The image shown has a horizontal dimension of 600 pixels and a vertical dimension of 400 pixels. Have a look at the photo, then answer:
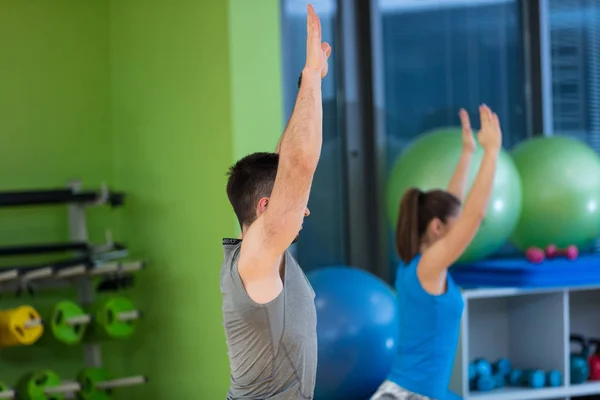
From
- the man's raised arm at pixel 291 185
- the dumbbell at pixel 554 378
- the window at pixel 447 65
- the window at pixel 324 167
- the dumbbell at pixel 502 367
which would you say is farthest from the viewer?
the window at pixel 447 65

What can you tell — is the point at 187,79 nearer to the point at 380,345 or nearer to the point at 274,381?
the point at 380,345

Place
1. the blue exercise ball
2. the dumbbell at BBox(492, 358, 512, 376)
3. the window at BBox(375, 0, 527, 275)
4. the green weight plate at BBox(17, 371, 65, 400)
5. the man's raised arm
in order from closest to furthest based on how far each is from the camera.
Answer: the man's raised arm, the blue exercise ball, the green weight plate at BBox(17, 371, 65, 400), the dumbbell at BBox(492, 358, 512, 376), the window at BBox(375, 0, 527, 275)

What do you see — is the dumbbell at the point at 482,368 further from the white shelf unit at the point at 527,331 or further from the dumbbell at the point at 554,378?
the dumbbell at the point at 554,378

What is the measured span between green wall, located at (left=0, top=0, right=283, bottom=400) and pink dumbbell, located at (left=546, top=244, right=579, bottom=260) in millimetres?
1368

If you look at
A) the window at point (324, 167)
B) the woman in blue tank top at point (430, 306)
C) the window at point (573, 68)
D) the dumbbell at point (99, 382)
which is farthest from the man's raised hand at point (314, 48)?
the window at point (573, 68)

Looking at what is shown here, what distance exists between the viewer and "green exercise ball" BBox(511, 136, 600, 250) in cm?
412

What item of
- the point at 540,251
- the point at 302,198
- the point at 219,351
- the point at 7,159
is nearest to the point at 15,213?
the point at 7,159

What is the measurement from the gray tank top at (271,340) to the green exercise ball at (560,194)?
2.45 meters

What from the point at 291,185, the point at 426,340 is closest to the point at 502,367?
the point at 426,340

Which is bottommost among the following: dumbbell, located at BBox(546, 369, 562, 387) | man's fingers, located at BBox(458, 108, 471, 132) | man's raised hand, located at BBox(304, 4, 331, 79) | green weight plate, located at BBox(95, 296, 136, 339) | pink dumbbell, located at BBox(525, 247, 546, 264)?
dumbbell, located at BBox(546, 369, 562, 387)

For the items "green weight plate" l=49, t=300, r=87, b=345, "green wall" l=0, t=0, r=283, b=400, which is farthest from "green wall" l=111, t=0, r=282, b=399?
"green weight plate" l=49, t=300, r=87, b=345

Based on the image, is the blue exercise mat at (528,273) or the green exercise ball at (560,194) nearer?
the blue exercise mat at (528,273)

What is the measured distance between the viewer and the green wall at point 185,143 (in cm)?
375

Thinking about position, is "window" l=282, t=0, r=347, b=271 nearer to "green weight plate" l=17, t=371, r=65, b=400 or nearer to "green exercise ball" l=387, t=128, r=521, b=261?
"green exercise ball" l=387, t=128, r=521, b=261
